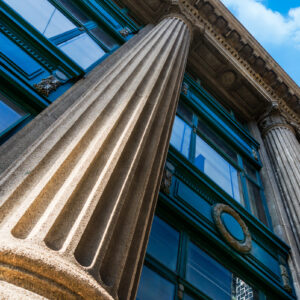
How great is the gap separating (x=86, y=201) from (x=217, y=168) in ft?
21.7

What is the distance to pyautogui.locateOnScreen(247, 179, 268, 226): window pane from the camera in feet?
27.6

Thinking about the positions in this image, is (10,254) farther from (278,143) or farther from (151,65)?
(278,143)

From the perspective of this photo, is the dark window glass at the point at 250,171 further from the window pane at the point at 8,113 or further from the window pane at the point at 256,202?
the window pane at the point at 8,113

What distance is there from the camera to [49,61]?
5895 millimetres

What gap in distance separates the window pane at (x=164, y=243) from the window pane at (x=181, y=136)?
2.37 meters

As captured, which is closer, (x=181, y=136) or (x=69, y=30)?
(x=69, y=30)

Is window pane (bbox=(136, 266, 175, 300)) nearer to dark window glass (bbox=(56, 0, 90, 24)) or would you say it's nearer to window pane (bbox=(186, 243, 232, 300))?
window pane (bbox=(186, 243, 232, 300))

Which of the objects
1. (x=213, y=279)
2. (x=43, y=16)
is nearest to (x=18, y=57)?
(x=43, y=16)

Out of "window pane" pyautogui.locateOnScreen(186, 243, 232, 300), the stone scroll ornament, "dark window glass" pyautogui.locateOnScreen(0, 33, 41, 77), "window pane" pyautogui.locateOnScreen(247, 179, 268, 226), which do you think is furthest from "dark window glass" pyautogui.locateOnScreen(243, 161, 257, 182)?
"dark window glass" pyautogui.locateOnScreen(0, 33, 41, 77)

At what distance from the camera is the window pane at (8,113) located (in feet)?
14.4

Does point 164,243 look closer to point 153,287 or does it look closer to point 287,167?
point 153,287

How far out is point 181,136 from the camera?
797cm

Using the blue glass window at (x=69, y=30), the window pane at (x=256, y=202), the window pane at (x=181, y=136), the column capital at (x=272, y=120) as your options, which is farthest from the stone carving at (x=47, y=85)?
the column capital at (x=272, y=120)

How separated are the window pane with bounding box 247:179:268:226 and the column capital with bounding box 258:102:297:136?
3.34 metres
